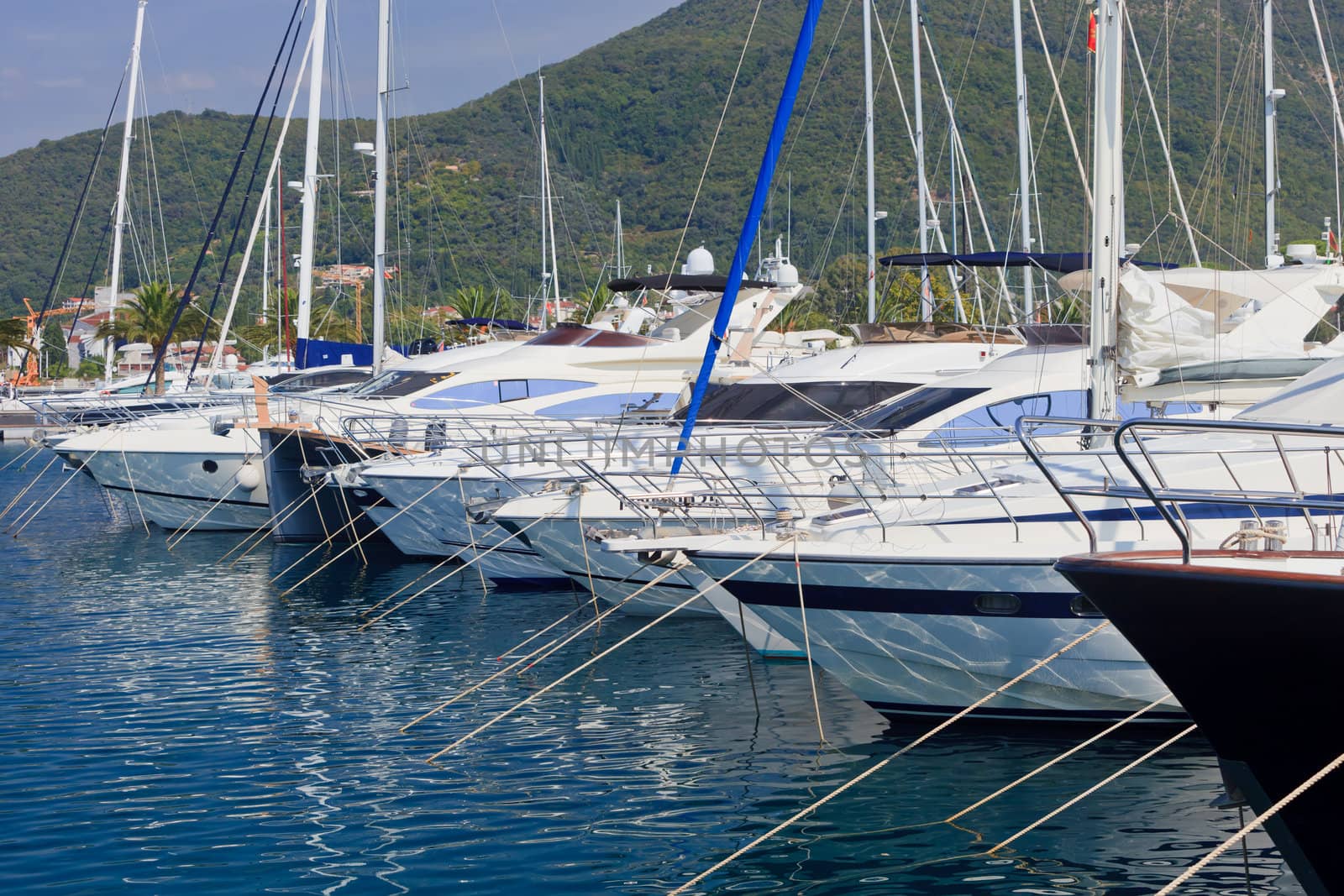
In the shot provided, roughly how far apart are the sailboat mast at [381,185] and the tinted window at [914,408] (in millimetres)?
9385

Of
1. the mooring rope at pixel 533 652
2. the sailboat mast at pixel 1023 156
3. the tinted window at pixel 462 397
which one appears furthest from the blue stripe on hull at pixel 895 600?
the sailboat mast at pixel 1023 156

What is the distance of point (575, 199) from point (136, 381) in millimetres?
39678

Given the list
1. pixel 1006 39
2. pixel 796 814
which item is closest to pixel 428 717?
pixel 796 814

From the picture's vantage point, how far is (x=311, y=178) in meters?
A: 25.0

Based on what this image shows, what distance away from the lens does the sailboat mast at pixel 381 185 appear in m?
20.6

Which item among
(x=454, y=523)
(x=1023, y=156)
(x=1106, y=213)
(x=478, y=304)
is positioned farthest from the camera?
(x=478, y=304)

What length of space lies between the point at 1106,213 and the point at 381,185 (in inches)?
515

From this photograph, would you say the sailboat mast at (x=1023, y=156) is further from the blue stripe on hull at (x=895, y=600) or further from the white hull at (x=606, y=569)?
the blue stripe on hull at (x=895, y=600)

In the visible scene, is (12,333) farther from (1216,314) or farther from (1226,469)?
(1226,469)

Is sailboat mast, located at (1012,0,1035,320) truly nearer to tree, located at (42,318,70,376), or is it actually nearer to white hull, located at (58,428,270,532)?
white hull, located at (58,428,270,532)

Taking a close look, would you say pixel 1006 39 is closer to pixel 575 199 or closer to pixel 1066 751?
pixel 575 199

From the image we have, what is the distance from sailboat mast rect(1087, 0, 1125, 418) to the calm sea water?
2704 mm

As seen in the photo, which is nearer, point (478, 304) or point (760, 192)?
point (760, 192)

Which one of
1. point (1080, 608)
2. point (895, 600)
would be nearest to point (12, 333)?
point (895, 600)
